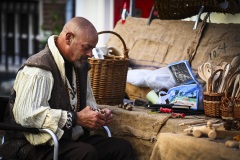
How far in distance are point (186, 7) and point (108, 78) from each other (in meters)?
1.08

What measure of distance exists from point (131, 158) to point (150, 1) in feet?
11.7

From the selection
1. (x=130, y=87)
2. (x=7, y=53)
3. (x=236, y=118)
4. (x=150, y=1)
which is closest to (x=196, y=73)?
(x=130, y=87)

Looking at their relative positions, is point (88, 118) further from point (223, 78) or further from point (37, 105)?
point (223, 78)

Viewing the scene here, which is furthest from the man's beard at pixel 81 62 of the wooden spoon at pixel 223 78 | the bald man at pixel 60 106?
the wooden spoon at pixel 223 78

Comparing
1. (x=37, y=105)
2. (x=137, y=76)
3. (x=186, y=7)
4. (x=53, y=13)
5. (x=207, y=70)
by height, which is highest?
(x=186, y=7)

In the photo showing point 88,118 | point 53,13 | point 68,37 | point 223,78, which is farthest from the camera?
point 53,13

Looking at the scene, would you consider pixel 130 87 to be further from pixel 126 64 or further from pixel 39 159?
pixel 39 159

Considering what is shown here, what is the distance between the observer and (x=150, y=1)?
26.0ft

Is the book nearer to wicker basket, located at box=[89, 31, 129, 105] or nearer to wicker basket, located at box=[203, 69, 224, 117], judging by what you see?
wicker basket, located at box=[203, 69, 224, 117]

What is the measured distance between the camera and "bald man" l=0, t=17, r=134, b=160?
4215 mm

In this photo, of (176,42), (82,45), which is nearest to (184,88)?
(176,42)

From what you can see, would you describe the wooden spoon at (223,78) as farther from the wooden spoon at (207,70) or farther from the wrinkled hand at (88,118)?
the wrinkled hand at (88,118)

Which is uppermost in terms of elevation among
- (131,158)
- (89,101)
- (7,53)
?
(89,101)

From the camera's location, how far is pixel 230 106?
455 cm
